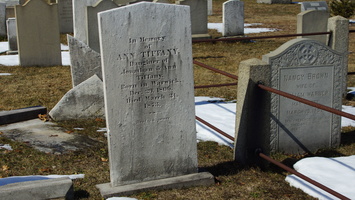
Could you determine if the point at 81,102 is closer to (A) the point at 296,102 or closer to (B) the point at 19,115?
(B) the point at 19,115

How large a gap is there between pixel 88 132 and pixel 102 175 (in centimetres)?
170

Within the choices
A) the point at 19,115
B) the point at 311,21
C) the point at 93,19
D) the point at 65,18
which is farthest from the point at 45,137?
the point at 65,18

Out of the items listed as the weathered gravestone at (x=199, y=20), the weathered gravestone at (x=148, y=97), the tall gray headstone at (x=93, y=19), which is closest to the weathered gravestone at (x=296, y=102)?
the weathered gravestone at (x=148, y=97)

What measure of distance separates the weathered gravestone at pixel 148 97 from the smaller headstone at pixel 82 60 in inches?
143

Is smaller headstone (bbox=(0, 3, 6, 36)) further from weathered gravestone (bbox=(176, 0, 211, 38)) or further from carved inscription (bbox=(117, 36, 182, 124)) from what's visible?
carved inscription (bbox=(117, 36, 182, 124))

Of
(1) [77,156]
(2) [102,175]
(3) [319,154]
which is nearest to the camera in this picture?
(2) [102,175]

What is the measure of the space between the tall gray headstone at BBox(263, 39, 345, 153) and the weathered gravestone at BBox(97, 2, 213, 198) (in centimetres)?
141

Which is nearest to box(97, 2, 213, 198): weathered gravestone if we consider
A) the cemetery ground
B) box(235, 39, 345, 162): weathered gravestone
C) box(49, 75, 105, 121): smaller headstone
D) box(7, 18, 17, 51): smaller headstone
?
the cemetery ground

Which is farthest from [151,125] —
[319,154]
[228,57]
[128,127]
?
[228,57]

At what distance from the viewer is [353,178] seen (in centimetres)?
476

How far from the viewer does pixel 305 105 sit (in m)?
5.98

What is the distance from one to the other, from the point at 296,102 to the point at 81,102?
10.0ft

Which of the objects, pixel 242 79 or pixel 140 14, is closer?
pixel 140 14

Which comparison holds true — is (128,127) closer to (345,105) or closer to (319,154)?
(319,154)
